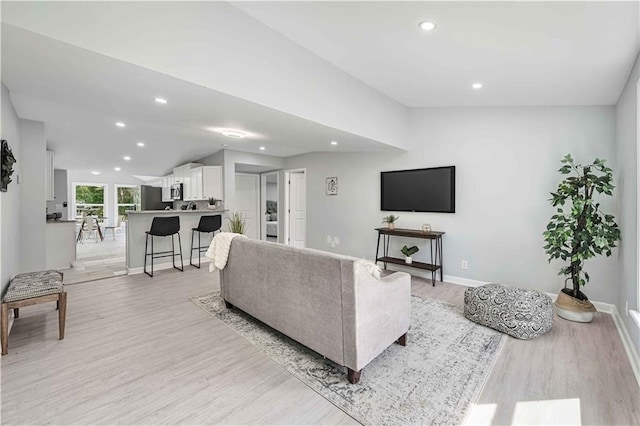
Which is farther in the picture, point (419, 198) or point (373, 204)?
point (373, 204)

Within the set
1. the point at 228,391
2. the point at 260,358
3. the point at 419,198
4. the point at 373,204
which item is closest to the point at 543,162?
the point at 419,198

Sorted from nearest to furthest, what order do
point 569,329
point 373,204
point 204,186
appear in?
1. point 569,329
2. point 373,204
3. point 204,186

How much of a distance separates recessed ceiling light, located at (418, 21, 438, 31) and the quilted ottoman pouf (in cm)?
241

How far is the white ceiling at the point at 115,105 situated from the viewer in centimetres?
183

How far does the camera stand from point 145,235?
4.98 metres

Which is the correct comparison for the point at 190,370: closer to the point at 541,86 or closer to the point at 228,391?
the point at 228,391

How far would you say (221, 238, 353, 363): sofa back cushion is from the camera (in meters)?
2.01

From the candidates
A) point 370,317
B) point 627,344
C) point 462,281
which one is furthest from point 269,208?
point 627,344

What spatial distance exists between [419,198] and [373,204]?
88 centimetres

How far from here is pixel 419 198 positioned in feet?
14.9

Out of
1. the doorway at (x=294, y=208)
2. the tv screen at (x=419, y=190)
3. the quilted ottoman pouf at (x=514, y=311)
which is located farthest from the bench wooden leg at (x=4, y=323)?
the doorway at (x=294, y=208)

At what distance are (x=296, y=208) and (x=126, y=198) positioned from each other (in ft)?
25.2

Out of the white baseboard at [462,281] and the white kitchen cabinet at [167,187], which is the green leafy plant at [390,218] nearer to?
the white baseboard at [462,281]

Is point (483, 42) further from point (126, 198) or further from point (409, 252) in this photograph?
point (126, 198)
